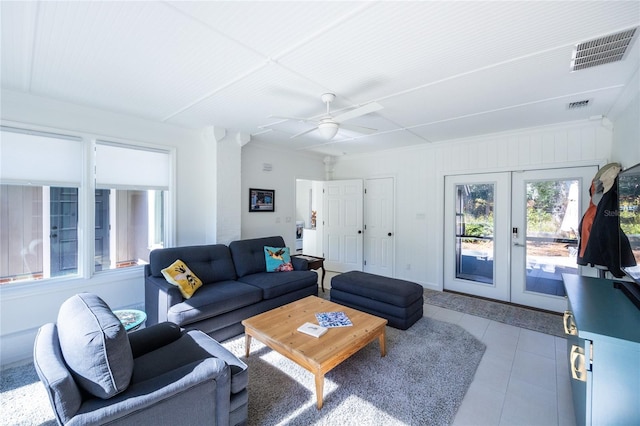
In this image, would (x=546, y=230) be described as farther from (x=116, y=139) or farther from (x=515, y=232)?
(x=116, y=139)

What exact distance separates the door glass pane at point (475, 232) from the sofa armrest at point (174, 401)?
13.5 feet

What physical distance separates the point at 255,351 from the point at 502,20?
10.7 ft

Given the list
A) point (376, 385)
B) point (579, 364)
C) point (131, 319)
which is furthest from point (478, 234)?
point (131, 319)

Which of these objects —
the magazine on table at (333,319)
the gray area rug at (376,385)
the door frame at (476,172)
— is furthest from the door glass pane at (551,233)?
the magazine on table at (333,319)

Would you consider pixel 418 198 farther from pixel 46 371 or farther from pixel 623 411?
pixel 46 371

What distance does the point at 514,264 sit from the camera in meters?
4.03

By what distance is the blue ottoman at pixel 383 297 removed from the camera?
3.18 meters

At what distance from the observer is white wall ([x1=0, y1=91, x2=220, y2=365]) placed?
8.85 ft

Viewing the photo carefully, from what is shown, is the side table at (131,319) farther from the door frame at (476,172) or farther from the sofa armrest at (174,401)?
the door frame at (476,172)

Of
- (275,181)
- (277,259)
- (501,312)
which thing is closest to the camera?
(501,312)

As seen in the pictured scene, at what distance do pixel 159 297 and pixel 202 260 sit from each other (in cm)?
74

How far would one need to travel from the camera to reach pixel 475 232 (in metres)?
4.39

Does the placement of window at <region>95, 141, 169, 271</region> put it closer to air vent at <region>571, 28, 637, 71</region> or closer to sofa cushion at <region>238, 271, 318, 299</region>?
sofa cushion at <region>238, 271, 318, 299</region>

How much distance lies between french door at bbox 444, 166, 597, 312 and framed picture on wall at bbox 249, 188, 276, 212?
305 centimetres
